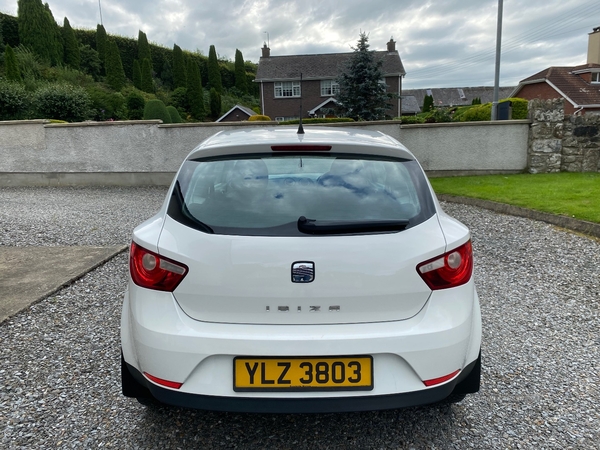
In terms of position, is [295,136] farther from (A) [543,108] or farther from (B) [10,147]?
(B) [10,147]

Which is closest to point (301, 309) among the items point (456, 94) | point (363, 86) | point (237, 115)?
point (363, 86)

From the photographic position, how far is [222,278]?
1965 mm

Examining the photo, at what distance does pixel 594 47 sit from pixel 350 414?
202 ft

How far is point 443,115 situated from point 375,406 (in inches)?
613

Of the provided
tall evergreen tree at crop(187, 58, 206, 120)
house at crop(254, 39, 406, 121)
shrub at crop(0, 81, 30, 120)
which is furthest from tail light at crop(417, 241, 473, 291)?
tall evergreen tree at crop(187, 58, 206, 120)

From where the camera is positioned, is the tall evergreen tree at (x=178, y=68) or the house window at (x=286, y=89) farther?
the tall evergreen tree at (x=178, y=68)

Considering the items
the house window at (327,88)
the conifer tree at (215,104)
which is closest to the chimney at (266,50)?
the conifer tree at (215,104)

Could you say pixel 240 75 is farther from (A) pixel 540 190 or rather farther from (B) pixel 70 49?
(A) pixel 540 190

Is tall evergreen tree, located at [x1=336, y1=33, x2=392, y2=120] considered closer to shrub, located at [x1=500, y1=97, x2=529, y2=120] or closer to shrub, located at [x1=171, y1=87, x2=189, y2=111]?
shrub, located at [x1=500, y1=97, x2=529, y2=120]

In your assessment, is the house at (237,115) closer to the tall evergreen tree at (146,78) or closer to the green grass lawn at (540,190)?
the tall evergreen tree at (146,78)

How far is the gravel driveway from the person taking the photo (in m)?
2.39

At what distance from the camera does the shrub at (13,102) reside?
14922 millimetres

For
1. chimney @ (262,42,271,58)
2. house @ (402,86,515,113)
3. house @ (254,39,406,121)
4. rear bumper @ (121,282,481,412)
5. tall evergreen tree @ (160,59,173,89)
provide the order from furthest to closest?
house @ (402,86,515,113) < tall evergreen tree @ (160,59,173,89) < chimney @ (262,42,271,58) < house @ (254,39,406,121) < rear bumper @ (121,282,481,412)

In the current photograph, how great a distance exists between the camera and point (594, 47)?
5069cm
